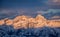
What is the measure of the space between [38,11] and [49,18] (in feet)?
0.74

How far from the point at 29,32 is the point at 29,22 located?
172 millimetres

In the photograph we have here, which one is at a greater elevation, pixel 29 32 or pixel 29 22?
pixel 29 22

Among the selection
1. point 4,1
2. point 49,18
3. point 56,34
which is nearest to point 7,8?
point 4,1

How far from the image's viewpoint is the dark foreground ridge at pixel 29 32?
250 centimetres

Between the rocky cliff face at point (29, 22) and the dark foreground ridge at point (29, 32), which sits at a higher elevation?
the rocky cliff face at point (29, 22)

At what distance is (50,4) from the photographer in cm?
258

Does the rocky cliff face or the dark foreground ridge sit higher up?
the rocky cliff face

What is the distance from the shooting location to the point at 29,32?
99.5 inches

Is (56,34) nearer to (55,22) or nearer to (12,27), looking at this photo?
(55,22)

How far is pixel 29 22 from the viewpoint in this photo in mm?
2553

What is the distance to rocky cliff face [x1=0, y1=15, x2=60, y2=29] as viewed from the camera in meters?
2.53

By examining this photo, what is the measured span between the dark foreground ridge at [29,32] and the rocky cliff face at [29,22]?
0.21 ft

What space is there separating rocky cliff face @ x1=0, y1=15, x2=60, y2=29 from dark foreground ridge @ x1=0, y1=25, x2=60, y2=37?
0.21 feet

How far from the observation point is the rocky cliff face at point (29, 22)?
253 cm
